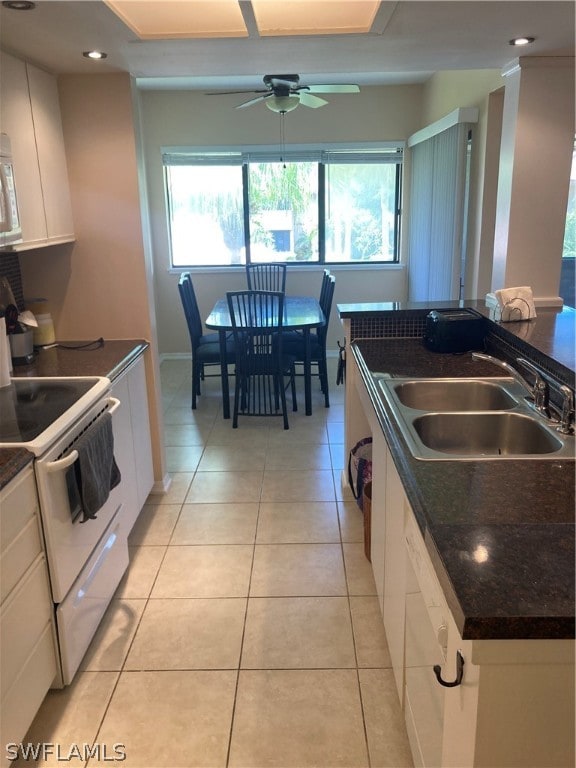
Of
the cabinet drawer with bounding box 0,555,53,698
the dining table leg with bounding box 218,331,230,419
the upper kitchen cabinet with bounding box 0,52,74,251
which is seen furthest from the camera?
the dining table leg with bounding box 218,331,230,419

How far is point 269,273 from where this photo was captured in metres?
5.75

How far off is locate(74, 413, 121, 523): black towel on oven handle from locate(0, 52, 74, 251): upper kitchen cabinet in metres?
0.83

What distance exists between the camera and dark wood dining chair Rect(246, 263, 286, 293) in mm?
5693

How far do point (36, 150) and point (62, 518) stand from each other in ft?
5.26

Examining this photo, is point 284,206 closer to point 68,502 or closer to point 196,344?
point 196,344

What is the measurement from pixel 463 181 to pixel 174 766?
147 inches

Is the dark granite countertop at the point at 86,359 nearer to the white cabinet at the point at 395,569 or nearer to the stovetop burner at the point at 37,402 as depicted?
the stovetop burner at the point at 37,402

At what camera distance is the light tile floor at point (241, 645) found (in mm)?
1745

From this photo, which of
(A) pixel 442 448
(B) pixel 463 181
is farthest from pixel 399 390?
(B) pixel 463 181

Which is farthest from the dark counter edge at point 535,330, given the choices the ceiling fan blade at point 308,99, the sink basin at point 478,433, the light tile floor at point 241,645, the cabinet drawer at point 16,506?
the ceiling fan blade at point 308,99

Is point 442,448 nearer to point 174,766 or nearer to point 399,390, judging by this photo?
point 399,390

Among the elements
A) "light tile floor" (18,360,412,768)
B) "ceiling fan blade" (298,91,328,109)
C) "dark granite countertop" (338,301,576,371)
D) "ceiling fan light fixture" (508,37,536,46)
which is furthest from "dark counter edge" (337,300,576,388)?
"ceiling fan blade" (298,91,328,109)

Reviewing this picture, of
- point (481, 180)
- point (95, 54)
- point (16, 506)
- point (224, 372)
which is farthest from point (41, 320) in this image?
point (481, 180)

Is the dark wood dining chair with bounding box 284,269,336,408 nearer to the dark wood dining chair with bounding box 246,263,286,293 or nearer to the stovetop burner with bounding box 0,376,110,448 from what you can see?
the dark wood dining chair with bounding box 246,263,286,293
